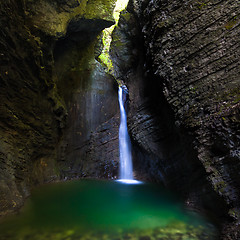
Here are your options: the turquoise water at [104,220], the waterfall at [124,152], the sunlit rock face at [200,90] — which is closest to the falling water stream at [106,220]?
the turquoise water at [104,220]

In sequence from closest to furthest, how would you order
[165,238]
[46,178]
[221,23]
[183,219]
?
[165,238], [183,219], [221,23], [46,178]

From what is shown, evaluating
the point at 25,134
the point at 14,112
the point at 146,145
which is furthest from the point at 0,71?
the point at 146,145

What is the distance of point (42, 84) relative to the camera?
8250 millimetres

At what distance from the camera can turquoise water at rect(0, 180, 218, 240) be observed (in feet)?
11.2

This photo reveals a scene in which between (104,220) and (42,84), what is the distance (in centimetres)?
661

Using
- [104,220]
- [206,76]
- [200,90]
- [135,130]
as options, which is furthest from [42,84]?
[206,76]

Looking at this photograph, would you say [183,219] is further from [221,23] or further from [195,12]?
[195,12]

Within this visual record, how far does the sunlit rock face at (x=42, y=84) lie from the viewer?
6008 mm

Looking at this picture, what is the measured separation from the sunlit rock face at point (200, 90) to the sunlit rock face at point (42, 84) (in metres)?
4.71

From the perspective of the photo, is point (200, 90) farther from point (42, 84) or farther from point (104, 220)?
point (42, 84)

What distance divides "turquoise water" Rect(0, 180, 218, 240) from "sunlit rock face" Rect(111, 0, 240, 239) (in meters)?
0.80

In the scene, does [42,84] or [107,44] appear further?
[107,44]

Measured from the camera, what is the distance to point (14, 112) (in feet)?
22.8

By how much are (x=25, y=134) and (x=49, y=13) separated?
5.75 m
